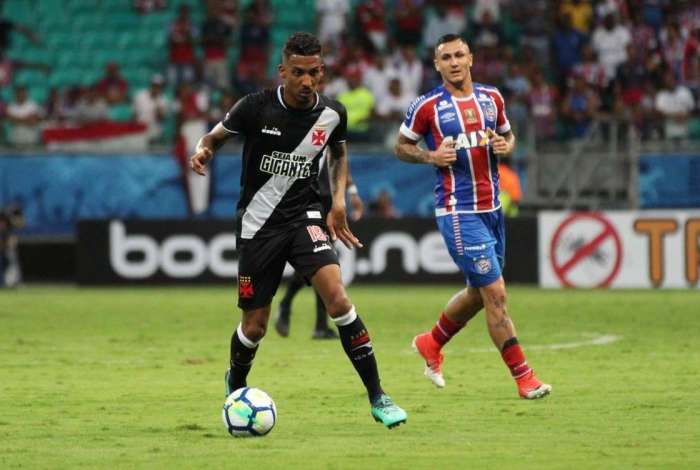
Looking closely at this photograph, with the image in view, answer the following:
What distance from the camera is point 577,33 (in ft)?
85.3

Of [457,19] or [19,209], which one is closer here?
[19,209]

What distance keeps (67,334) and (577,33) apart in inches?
529

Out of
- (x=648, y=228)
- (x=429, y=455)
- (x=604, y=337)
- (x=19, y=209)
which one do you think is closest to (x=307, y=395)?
(x=429, y=455)

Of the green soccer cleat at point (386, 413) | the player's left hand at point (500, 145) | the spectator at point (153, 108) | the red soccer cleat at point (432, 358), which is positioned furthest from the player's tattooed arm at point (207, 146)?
the spectator at point (153, 108)

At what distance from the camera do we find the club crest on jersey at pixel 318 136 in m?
8.53

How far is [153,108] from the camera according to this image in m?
25.3

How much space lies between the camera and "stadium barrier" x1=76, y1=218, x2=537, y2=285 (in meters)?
22.1

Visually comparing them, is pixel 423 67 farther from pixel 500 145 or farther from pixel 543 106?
pixel 500 145

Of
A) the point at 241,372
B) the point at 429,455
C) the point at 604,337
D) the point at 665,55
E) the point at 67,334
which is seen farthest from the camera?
the point at 665,55

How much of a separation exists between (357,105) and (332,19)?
3.53 m

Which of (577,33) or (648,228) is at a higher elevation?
(577,33)

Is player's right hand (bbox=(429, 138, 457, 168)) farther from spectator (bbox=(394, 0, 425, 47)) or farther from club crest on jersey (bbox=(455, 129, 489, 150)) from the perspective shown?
spectator (bbox=(394, 0, 425, 47))

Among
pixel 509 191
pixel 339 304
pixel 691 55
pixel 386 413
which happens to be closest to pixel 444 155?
pixel 339 304

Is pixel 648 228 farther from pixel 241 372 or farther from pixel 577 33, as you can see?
pixel 241 372
